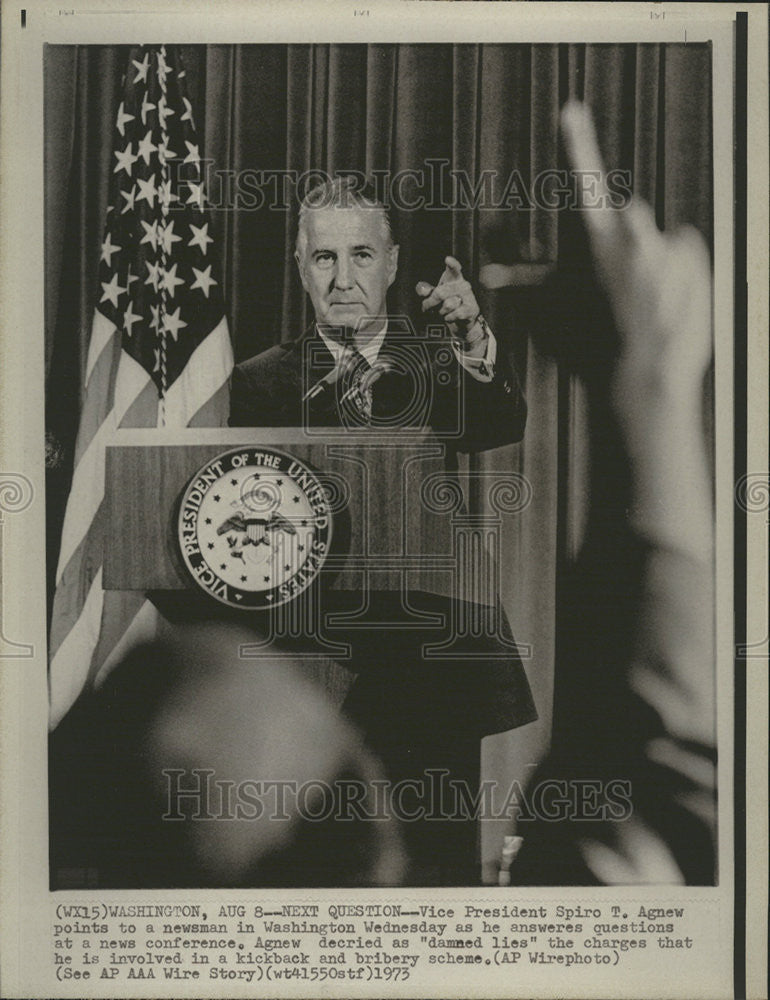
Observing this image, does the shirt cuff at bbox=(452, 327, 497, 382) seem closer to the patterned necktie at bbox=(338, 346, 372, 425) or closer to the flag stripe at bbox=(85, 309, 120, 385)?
the patterned necktie at bbox=(338, 346, 372, 425)

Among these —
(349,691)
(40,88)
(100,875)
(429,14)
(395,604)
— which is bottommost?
(100,875)

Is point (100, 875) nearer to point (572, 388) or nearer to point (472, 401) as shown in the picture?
point (472, 401)

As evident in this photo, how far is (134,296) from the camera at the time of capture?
1.67 metres

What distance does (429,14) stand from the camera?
1655 mm

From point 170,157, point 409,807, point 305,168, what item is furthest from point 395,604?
point 170,157

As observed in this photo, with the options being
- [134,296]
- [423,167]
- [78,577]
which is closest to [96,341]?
[134,296]

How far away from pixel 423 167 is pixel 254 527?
757 millimetres

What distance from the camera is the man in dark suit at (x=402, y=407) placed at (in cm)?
164

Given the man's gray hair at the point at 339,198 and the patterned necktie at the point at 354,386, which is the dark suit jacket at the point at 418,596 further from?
the man's gray hair at the point at 339,198

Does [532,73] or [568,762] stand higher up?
[532,73]

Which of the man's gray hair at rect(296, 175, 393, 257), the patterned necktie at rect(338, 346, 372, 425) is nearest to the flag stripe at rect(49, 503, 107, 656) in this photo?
the patterned necktie at rect(338, 346, 372, 425)

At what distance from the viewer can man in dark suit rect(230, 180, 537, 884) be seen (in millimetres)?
1641

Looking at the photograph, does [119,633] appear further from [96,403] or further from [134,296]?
[134,296]

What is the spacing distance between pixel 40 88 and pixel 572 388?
1158 millimetres
